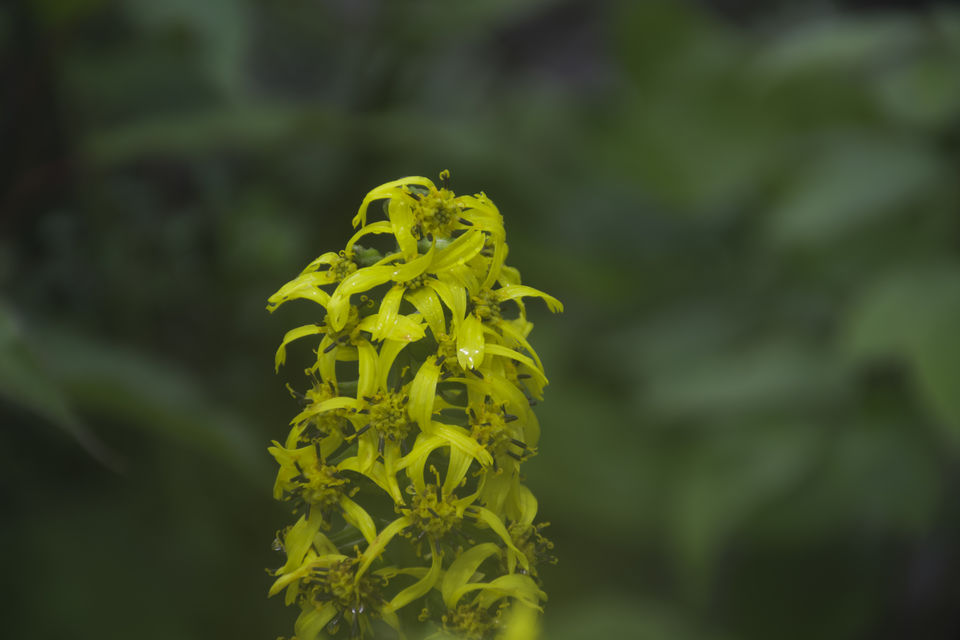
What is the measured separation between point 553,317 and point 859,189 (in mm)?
1920

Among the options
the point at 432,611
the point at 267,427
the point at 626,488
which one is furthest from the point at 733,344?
the point at 432,611

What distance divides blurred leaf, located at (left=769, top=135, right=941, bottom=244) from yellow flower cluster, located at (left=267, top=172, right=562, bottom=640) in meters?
2.64

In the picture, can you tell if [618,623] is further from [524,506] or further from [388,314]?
[388,314]

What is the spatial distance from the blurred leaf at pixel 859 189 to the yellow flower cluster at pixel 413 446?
264cm

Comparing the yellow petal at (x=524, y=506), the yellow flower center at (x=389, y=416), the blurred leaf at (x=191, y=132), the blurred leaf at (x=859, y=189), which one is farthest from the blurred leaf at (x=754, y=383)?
the yellow flower center at (x=389, y=416)

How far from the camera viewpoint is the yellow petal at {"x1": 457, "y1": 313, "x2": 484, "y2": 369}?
33.6 inches

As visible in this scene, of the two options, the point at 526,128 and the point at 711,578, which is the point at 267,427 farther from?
the point at 526,128

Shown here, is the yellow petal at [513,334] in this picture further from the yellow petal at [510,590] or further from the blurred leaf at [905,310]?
the blurred leaf at [905,310]

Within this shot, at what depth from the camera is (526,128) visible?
19.6 feet

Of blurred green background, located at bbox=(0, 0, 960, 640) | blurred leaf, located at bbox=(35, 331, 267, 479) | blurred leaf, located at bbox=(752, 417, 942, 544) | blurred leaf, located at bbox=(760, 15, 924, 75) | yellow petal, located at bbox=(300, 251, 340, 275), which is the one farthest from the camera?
blurred leaf, located at bbox=(760, 15, 924, 75)

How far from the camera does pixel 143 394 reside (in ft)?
6.95

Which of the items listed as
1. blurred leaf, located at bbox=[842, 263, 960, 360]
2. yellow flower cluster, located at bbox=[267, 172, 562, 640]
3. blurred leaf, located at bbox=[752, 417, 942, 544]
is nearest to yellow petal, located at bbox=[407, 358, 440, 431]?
yellow flower cluster, located at bbox=[267, 172, 562, 640]

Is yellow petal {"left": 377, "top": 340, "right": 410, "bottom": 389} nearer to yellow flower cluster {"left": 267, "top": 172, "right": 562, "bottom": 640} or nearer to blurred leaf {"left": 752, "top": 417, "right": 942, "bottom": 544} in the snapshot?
yellow flower cluster {"left": 267, "top": 172, "right": 562, "bottom": 640}

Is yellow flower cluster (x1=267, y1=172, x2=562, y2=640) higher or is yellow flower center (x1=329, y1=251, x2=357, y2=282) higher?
yellow flower center (x1=329, y1=251, x2=357, y2=282)
